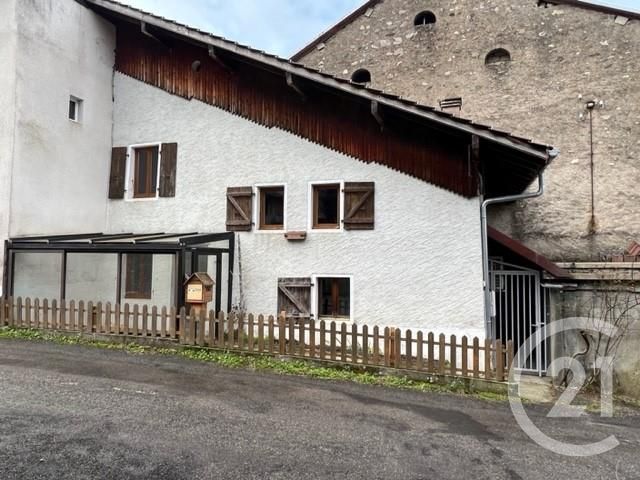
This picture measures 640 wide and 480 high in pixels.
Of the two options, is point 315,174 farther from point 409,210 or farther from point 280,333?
point 280,333

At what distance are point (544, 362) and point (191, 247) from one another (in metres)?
7.61

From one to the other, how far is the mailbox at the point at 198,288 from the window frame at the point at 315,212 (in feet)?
8.17

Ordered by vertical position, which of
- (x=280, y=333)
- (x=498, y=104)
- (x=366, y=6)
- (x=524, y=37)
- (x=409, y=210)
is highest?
(x=366, y=6)

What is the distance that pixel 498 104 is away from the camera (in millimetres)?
12930

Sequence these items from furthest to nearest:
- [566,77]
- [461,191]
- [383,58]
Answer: [383,58], [566,77], [461,191]

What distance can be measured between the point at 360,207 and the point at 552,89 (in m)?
7.59

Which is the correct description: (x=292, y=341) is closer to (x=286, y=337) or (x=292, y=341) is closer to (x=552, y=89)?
(x=286, y=337)

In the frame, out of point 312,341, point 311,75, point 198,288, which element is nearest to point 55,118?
point 198,288

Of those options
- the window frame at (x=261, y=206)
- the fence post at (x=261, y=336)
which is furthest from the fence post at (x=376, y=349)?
the window frame at (x=261, y=206)

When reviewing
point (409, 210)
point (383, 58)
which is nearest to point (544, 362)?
point (409, 210)

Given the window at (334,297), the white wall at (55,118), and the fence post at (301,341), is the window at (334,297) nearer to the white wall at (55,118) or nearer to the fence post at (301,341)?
the fence post at (301,341)

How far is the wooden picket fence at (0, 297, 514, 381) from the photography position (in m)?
6.75

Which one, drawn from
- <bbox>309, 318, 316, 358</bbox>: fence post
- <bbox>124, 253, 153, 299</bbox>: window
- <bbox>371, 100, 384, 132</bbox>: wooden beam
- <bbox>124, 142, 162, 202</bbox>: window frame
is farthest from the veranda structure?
<bbox>371, 100, 384, 132</bbox>: wooden beam

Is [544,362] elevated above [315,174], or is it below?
below
